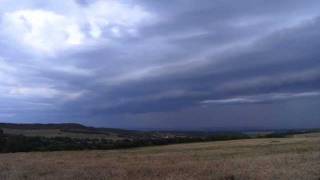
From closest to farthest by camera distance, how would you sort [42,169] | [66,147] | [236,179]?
[236,179] < [42,169] < [66,147]

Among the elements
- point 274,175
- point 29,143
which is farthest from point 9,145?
point 274,175

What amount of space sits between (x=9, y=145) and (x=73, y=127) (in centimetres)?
10198

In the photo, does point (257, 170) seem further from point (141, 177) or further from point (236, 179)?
point (141, 177)

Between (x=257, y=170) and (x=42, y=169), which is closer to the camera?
(x=257, y=170)

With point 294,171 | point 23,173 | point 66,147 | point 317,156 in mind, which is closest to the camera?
point 294,171

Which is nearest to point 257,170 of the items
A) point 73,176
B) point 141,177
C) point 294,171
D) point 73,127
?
point 294,171

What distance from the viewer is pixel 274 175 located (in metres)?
21.8

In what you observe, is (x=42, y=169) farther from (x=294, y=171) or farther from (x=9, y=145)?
(x=9, y=145)

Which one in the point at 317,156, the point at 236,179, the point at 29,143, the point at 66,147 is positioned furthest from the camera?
the point at 29,143

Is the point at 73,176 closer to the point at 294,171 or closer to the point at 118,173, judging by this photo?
the point at 118,173

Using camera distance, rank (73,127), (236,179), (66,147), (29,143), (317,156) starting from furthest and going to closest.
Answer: (73,127) < (29,143) < (66,147) < (317,156) < (236,179)

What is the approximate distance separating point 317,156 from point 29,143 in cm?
5998

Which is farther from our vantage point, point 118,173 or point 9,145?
point 9,145

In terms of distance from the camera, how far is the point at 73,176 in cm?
2353
